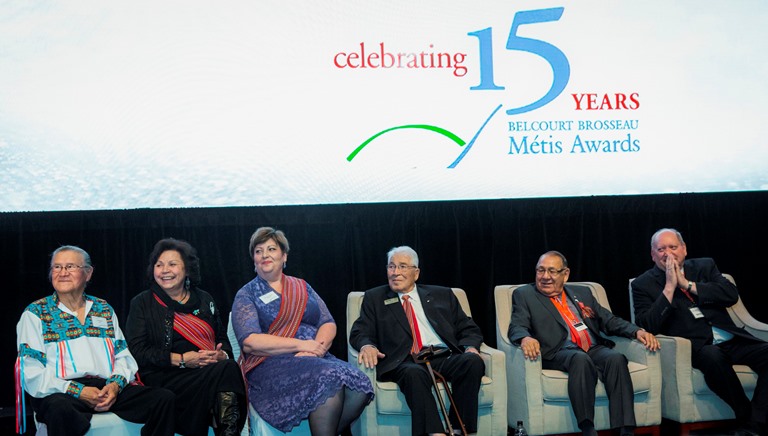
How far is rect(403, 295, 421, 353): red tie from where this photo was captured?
436cm

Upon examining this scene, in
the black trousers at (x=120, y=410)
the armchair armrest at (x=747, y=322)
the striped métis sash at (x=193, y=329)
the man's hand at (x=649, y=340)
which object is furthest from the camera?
the armchair armrest at (x=747, y=322)

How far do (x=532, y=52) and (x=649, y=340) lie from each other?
1.98 meters

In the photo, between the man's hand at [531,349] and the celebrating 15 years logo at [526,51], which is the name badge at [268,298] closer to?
the man's hand at [531,349]

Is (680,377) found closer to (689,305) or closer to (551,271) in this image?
(689,305)

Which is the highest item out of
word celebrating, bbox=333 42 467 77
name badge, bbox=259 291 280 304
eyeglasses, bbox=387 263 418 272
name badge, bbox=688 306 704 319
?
word celebrating, bbox=333 42 467 77

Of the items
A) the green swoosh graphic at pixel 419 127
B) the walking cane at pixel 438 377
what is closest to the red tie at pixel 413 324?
the walking cane at pixel 438 377

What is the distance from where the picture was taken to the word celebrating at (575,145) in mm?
5207

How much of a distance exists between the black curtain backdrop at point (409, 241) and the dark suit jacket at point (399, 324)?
0.58 m

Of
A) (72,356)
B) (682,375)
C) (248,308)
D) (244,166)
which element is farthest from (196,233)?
(682,375)

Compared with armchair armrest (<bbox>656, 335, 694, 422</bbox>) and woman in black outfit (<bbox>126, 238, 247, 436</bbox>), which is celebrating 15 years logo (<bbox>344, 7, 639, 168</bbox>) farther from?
woman in black outfit (<bbox>126, 238, 247, 436</bbox>)

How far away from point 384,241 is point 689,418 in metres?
2.00

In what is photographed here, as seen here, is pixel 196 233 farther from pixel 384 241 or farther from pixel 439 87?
pixel 439 87

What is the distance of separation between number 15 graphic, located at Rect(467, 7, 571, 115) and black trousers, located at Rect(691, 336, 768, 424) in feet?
5.96

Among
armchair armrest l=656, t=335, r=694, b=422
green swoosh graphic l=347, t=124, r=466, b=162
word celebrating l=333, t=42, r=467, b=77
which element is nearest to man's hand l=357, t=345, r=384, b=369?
green swoosh graphic l=347, t=124, r=466, b=162
